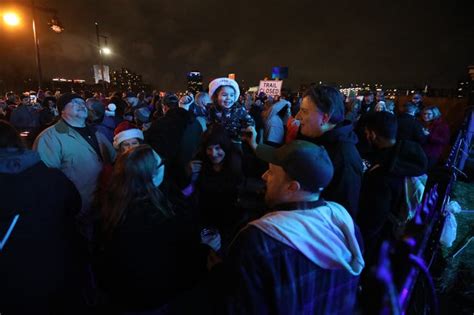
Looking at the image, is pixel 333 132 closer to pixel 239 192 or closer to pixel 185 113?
pixel 239 192

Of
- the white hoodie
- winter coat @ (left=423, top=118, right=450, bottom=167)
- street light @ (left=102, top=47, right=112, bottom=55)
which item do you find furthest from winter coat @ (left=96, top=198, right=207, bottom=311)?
street light @ (left=102, top=47, right=112, bottom=55)

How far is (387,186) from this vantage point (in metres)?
3.01

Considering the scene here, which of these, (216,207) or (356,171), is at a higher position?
(356,171)

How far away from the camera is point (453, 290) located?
11.9ft

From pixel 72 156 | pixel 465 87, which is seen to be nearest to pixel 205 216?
pixel 72 156

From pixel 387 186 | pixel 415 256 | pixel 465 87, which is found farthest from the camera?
pixel 465 87

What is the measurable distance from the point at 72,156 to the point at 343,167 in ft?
10.6

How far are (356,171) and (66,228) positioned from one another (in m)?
2.58

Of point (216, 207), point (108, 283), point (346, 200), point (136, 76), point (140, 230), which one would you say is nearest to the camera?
point (140, 230)

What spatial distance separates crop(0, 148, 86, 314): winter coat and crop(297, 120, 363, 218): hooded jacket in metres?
2.25

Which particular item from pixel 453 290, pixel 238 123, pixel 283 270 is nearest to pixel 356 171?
pixel 283 270

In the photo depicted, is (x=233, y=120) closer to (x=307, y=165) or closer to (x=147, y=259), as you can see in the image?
(x=147, y=259)

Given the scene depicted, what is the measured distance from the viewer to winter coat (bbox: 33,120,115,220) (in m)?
3.37

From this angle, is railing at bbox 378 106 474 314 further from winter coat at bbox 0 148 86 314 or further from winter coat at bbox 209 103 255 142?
winter coat at bbox 0 148 86 314
